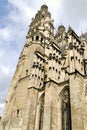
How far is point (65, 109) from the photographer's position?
568 inches

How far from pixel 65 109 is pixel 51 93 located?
1.72 meters

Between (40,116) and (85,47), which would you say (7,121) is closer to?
(40,116)

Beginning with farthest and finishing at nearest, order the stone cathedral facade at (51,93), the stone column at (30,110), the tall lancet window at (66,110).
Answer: the stone column at (30,110) < the tall lancet window at (66,110) < the stone cathedral facade at (51,93)

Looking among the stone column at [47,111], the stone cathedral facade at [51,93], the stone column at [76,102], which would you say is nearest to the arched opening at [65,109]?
the stone cathedral facade at [51,93]

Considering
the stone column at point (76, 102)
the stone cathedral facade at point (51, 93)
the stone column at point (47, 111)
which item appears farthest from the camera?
the stone column at point (47, 111)

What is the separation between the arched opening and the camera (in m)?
13.6

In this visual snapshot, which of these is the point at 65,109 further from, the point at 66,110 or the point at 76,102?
the point at 76,102

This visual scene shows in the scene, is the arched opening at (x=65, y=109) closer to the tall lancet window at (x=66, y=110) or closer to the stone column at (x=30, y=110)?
the tall lancet window at (x=66, y=110)

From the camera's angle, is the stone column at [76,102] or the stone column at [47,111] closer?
the stone column at [76,102]

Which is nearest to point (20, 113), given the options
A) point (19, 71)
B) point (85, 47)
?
point (19, 71)

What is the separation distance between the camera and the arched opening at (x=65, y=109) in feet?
44.7

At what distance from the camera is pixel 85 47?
63.2 ft

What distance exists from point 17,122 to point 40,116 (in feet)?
7.54

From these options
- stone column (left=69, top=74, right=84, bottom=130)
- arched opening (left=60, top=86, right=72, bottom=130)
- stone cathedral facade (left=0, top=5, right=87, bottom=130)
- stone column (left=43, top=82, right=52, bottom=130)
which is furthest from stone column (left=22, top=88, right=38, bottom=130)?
stone column (left=69, top=74, right=84, bottom=130)
